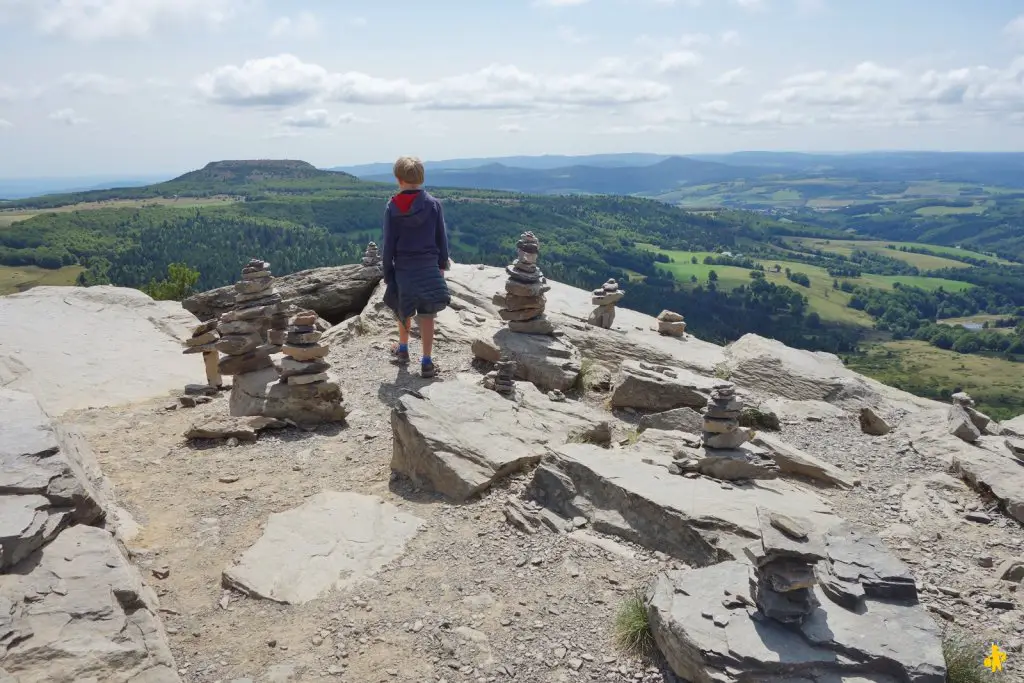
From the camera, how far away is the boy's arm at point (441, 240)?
46.4 ft

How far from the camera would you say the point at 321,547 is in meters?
8.74

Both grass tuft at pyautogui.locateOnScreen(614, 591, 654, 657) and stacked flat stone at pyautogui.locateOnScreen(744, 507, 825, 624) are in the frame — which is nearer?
stacked flat stone at pyautogui.locateOnScreen(744, 507, 825, 624)

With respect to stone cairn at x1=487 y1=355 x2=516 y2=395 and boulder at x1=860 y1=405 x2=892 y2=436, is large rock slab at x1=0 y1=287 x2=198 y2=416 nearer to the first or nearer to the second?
stone cairn at x1=487 y1=355 x2=516 y2=395

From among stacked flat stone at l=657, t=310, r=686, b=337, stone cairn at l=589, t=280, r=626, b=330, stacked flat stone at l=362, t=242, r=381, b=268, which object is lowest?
stacked flat stone at l=657, t=310, r=686, b=337

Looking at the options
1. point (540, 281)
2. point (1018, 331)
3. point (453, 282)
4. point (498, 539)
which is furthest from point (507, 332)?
point (1018, 331)

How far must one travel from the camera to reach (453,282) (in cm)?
2373

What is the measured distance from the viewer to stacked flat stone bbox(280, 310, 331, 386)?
13186mm

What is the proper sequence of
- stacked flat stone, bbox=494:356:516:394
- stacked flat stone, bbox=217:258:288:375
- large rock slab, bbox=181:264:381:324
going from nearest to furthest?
stacked flat stone, bbox=494:356:516:394 → stacked flat stone, bbox=217:258:288:375 → large rock slab, bbox=181:264:381:324

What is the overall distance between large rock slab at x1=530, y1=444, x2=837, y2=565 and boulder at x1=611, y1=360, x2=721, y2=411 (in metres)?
4.09

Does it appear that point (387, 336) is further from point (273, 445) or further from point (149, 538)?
A: point (149, 538)

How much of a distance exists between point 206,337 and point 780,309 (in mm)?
166653

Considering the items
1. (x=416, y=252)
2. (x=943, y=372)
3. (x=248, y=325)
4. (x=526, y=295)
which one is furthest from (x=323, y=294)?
(x=943, y=372)

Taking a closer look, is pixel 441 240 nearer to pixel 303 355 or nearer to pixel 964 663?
pixel 303 355

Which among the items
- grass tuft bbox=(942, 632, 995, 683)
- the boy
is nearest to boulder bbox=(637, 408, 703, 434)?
the boy
